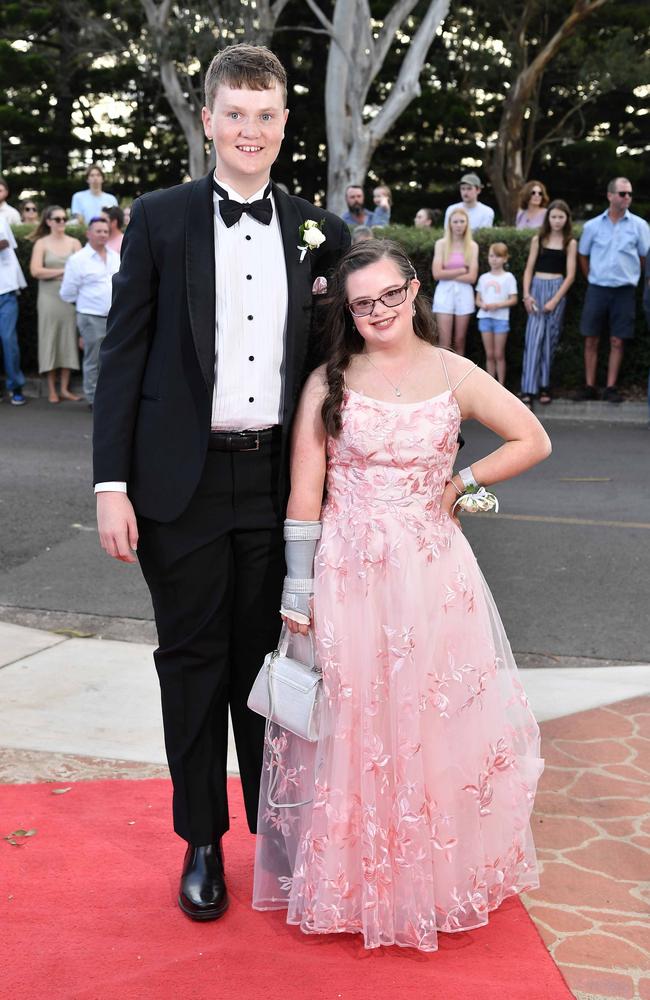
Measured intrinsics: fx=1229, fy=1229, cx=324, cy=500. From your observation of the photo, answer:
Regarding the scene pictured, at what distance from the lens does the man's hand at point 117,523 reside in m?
3.20

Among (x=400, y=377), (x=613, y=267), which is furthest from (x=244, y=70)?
(x=613, y=267)

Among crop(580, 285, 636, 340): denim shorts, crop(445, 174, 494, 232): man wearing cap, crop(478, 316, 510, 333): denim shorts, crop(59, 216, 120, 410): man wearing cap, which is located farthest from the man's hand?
crop(445, 174, 494, 232): man wearing cap

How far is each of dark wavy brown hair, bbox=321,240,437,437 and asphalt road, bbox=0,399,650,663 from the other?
2.72m

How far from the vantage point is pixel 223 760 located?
3.45 m

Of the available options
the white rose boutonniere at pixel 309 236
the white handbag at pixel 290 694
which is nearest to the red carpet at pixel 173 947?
the white handbag at pixel 290 694

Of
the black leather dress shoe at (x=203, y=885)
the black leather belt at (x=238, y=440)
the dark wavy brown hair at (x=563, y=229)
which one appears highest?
the dark wavy brown hair at (x=563, y=229)

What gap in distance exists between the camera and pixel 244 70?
10.2 ft

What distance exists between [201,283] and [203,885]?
1612 millimetres

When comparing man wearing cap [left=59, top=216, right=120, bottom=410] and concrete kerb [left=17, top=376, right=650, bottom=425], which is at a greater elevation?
man wearing cap [left=59, top=216, right=120, bottom=410]

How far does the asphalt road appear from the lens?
608 cm

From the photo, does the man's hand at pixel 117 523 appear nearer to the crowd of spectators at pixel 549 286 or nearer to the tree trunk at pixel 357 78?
the crowd of spectators at pixel 549 286

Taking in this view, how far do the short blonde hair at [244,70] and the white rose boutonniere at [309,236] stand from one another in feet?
1.20

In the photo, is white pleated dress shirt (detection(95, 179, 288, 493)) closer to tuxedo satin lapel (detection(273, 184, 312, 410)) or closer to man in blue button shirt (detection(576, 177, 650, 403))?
tuxedo satin lapel (detection(273, 184, 312, 410))

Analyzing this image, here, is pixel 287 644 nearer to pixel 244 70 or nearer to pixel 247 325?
pixel 247 325
